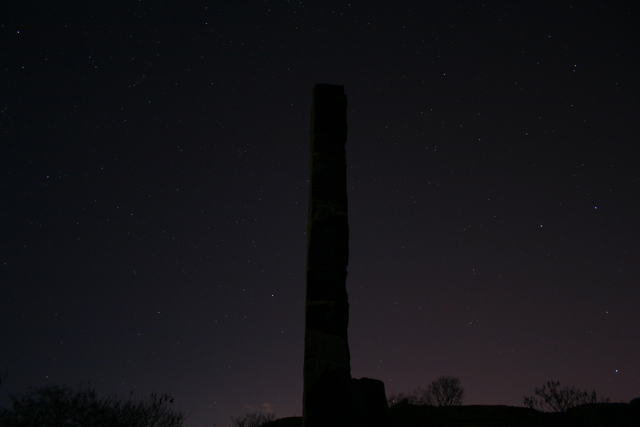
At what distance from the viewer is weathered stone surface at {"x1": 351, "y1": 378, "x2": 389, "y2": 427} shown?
880 centimetres

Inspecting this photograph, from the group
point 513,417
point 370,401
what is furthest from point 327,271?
point 513,417

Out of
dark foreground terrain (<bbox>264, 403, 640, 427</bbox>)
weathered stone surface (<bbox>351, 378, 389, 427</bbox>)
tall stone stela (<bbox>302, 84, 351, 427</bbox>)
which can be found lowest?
dark foreground terrain (<bbox>264, 403, 640, 427</bbox>)

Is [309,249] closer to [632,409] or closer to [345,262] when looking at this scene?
[345,262]

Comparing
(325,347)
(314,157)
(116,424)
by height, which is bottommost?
(116,424)

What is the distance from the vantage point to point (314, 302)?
6.18m

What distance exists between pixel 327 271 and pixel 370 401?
14.2 ft

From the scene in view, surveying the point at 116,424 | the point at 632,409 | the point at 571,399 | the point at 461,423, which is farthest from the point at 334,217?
the point at 571,399

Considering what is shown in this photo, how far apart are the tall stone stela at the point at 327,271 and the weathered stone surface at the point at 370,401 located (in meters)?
3.12

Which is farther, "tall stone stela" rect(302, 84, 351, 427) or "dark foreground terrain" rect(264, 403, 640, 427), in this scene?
"dark foreground terrain" rect(264, 403, 640, 427)

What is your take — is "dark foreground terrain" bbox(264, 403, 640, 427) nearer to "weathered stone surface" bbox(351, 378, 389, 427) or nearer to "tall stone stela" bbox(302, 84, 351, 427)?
"weathered stone surface" bbox(351, 378, 389, 427)

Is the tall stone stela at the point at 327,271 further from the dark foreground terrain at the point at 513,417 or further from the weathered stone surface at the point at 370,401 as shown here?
the dark foreground terrain at the point at 513,417

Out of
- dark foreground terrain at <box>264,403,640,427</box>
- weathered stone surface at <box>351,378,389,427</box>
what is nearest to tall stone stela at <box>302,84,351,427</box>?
weathered stone surface at <box>351,378,389,427</box>

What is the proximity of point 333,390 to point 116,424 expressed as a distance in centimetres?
1290

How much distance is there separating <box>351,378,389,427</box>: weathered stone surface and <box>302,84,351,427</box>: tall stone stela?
3122 millimetres
